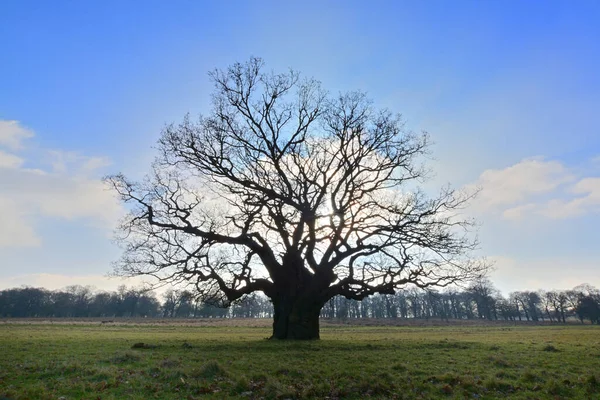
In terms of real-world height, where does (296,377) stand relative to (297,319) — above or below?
below

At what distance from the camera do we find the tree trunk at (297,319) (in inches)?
766

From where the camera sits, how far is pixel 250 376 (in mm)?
9227

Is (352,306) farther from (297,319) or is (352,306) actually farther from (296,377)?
(296,377)

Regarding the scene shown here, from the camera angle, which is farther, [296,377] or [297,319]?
[297,319]

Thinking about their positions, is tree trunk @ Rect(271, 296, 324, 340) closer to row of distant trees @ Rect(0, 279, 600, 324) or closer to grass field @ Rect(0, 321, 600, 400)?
grass field @ Rect(0, 321, 600, 400)

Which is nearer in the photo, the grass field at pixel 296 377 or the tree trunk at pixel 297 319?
the grass field at pixel 296 377

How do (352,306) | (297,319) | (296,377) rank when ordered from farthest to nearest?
(352,306)
(297,319)
(296,377)

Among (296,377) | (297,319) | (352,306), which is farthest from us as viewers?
(352,306)

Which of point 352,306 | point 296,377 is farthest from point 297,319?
point 352,306

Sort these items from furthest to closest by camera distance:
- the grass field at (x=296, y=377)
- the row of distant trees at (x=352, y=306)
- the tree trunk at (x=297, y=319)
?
the row of distant trees at (x=352, y=306) → the tree trunk at (x=297, y=319) → the grass field at (x=296, y=377)

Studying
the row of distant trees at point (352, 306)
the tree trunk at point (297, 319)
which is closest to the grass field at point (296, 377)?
the tree trunk at point (297, 319)

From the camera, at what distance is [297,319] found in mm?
19594

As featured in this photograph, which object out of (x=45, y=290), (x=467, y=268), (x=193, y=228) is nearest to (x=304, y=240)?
(x=193, y=228)

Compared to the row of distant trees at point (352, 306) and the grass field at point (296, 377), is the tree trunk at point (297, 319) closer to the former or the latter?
the grass field at point (296, 377)
